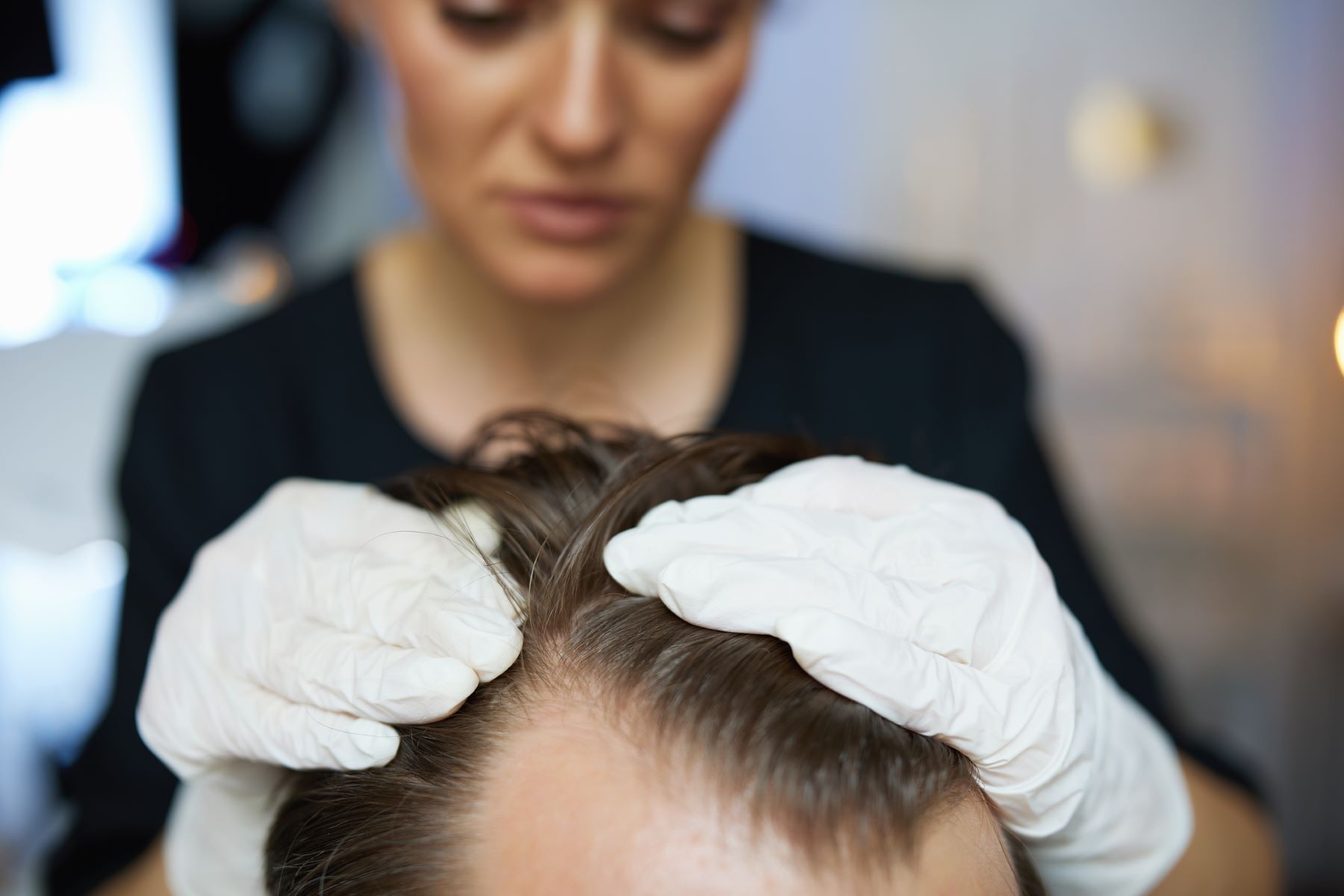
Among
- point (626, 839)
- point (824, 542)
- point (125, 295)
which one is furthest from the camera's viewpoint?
point (125, 295)

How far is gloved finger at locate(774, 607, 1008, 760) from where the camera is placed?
1.72 ft

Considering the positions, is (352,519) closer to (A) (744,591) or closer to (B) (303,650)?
(B) (303,650)

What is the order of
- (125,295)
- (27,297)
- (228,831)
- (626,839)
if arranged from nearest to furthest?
(626,839) < (228,831) < (27,297) < (125,295)

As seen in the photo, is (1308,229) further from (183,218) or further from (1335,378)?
(183,218)

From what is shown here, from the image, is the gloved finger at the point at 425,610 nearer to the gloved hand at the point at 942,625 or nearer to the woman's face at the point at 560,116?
the gloved hand at the point at 942,625

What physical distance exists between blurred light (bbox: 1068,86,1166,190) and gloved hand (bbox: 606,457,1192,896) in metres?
1.80

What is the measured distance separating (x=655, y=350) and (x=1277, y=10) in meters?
1.60

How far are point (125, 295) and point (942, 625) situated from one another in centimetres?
219

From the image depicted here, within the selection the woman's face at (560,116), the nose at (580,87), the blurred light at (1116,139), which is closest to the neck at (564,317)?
the woman's face at (560,116)

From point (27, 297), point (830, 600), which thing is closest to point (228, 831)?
point (830, 600)

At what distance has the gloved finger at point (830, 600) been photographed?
1.82 feet

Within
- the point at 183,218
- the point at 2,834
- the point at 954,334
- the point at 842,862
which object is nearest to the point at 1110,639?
the point at 954,334

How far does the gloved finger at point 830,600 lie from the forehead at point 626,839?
0.09 m

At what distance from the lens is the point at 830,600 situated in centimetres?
57
